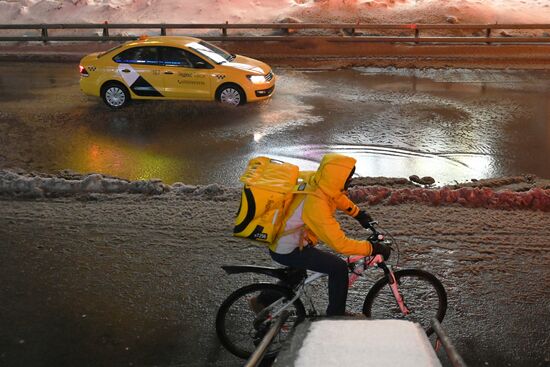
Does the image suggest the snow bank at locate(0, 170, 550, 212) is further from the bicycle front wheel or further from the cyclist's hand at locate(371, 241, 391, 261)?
the cyclist's hand at locate(371, 241, 391, 261)

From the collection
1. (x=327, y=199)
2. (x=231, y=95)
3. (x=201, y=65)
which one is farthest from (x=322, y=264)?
(x=201, y=65)

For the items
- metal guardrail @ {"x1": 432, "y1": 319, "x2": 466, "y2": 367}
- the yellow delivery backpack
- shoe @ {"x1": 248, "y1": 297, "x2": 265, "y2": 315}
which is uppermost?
the yellow delivery backpack

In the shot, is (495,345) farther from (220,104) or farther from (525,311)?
(220,104)

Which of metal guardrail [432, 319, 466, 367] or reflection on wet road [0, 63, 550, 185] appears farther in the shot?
reflection on wet road [0, 63, 550, 185]

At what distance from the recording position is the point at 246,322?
17.3ft

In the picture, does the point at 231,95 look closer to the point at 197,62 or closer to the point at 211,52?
the point at 197,62

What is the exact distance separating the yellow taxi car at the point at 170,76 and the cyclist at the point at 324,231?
858 centimetres

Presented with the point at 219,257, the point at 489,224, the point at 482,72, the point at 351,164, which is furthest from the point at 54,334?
the point at 482,72

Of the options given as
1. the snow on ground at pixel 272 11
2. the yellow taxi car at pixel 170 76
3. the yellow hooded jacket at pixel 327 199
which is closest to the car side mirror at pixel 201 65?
the yellow taxi car at pixel 170 76

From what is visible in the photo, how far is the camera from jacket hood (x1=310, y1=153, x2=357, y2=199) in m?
4.17

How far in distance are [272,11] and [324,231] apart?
21709mm

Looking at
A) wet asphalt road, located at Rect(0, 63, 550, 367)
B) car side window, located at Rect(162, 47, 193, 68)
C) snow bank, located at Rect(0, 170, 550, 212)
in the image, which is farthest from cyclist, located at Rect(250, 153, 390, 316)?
car side window, located at Rect(162, 47, 193, 68)

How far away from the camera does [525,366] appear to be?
15.7 ft

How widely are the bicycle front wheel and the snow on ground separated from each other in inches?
714
